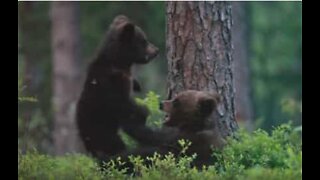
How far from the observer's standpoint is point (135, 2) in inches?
1050

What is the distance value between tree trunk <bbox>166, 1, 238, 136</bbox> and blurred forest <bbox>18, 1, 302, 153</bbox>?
5.53 feet

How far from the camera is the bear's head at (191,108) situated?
934 cm

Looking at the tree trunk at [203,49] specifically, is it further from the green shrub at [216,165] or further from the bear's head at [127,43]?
the bear's head at [127,43]

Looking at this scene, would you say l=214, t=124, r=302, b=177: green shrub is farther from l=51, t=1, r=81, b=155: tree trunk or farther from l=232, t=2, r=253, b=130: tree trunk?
l=51, t=1, r=81, b=155: tree trunk

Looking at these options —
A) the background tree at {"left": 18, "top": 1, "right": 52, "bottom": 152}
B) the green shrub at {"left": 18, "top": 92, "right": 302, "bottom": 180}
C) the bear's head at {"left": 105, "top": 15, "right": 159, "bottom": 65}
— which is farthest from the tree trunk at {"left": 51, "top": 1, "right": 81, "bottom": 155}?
the green shrub at {"left": 18, "top": 92, "right": 302, "bottom": 180}

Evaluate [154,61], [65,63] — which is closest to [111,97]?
[65,63]

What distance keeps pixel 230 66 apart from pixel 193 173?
309 cm

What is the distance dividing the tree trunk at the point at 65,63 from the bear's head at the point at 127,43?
42.6 ft

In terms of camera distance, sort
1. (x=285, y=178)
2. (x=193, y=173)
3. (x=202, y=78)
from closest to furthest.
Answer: (x=285, y=178), (x=193, y=173), (x=202, y=78)

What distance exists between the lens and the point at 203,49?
391 inches

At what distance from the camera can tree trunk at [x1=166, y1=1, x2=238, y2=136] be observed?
32.5ft

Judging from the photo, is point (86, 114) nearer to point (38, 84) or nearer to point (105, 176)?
point (105, 176)

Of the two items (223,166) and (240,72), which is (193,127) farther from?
(240,72)
